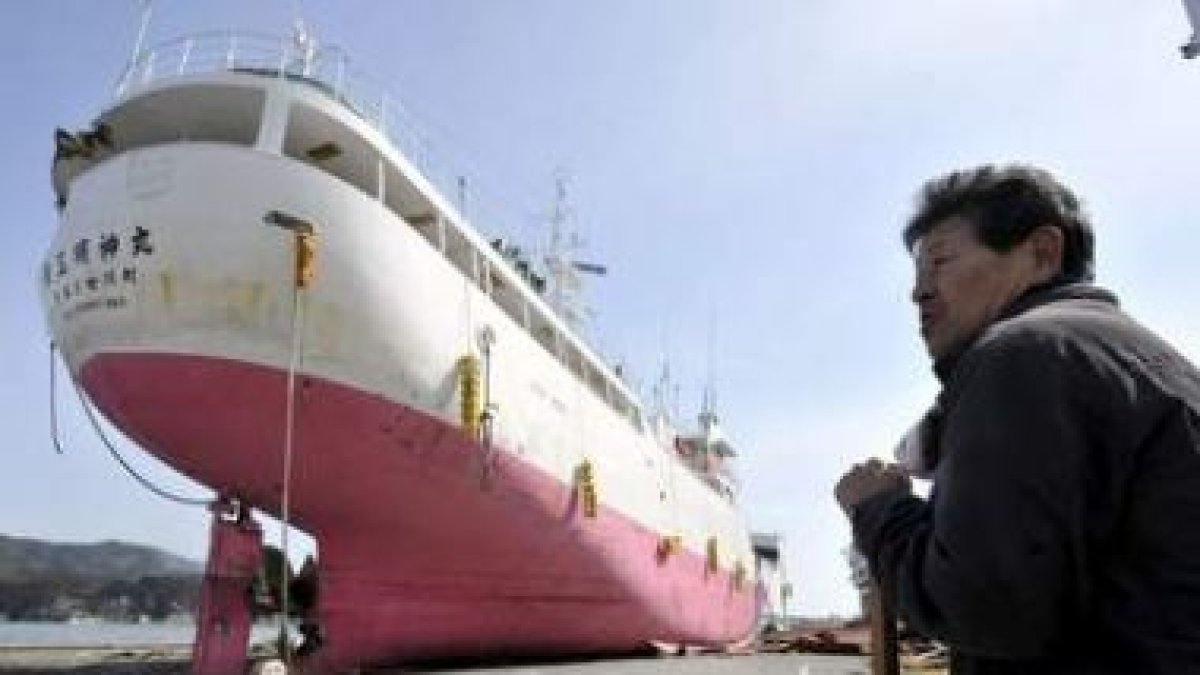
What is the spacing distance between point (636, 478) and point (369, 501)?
8.74 m

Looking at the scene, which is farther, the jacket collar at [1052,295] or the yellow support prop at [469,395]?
the yellow support prop at [469,395]

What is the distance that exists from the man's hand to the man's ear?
1.45 ft

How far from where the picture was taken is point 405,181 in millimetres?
16906

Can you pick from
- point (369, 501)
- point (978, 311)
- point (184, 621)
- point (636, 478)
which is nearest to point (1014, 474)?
point (978, 311)

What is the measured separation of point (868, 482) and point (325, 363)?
43.0 feet

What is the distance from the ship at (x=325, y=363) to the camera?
14.2 metres

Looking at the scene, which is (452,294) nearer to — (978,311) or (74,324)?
(74,324)

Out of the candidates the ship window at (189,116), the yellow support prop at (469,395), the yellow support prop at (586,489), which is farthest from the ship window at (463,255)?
the yellow support prop at (586,489)

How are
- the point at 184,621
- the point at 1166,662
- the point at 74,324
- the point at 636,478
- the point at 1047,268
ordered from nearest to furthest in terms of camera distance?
1. the point at 1166,662
2. the point at 1047,268
3. the point at 74,324
4. the point at 636,478
5. the point at 184,621

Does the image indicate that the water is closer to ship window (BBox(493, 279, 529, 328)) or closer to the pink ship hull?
the pink ship hull

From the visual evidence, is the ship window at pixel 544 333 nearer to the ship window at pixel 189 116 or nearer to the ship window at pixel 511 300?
the ship window at pixel 511 300

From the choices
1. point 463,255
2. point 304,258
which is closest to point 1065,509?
point 304,258

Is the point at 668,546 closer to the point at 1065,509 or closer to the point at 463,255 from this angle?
the point at 463,255

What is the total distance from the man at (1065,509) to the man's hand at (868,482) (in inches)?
7.9
